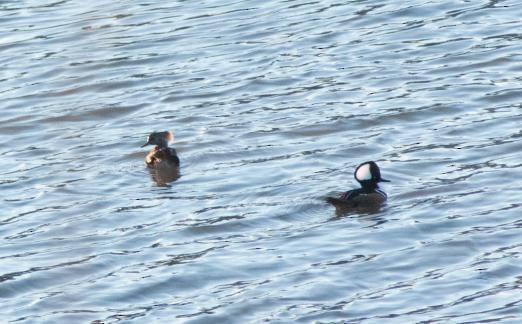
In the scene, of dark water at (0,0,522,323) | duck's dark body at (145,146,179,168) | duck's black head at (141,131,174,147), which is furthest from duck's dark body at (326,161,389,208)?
duck's black head at (141,131,174,147)

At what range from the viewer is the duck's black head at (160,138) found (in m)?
13.4

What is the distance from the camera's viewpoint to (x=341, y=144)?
13.6m

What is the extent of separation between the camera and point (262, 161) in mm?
13156

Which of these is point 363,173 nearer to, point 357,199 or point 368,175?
point 368,175

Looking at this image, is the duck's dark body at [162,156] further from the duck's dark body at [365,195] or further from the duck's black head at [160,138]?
the duck's dark body at [365,195]

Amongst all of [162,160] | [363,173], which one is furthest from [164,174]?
[363,173]

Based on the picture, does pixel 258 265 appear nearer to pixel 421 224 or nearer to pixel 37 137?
pixel 421 224

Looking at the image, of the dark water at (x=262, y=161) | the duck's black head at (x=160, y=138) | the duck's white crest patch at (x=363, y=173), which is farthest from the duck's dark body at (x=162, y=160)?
the duck's white crest patch at (x=363, y=173)

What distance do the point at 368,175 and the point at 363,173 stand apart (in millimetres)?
122

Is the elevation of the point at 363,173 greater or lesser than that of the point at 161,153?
lesser

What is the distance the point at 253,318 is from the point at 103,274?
5.04 feet

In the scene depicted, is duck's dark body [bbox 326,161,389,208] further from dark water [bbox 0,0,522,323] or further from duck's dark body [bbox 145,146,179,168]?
duck's dark body [bbox 145,146,179,168]

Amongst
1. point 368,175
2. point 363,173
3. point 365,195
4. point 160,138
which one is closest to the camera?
point 365,195

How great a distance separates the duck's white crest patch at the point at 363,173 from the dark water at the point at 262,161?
29 cm
